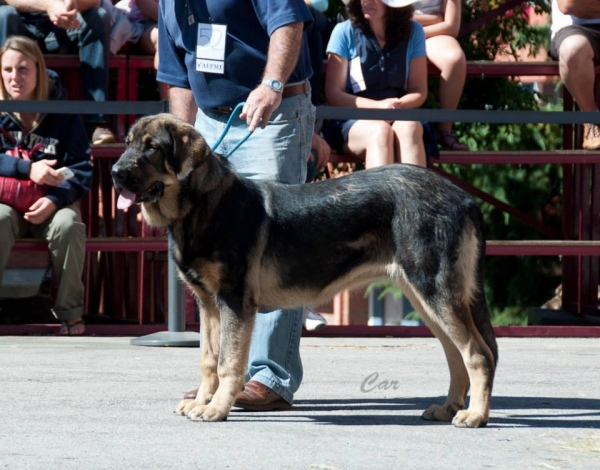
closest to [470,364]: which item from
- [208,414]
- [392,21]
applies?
[208,414]

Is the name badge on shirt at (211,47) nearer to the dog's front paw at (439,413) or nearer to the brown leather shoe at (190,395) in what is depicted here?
the brown leather shoe at (190,395)

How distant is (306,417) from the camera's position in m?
5.09

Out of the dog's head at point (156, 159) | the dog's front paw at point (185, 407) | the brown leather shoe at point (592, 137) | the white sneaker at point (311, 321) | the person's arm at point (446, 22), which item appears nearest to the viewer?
the dog's head at point (156, 159)

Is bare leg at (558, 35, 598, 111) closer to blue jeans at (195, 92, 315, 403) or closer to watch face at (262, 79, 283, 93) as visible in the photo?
blue jeans at (195, 92, 315, 403)

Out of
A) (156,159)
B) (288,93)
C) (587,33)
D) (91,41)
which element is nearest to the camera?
(156,159)

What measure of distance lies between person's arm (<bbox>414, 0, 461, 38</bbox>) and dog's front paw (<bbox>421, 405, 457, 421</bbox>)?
4719 millimetres

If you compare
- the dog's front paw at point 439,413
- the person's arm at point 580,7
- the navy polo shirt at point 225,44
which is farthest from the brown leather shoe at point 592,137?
the dog's front paw at point 439,413

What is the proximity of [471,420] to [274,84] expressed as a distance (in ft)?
5.38

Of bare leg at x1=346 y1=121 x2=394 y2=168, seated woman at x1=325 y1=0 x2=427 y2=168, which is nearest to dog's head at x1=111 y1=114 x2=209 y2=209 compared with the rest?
bare leg at x1=346 y1=121 x2=394 y2=168

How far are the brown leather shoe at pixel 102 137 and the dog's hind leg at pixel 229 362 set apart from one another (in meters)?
3.98

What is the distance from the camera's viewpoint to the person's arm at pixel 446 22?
918 cm

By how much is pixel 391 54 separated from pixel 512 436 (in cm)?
438

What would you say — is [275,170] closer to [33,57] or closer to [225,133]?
[225,133]

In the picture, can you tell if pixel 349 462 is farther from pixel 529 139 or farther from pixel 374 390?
pixel 529 139
